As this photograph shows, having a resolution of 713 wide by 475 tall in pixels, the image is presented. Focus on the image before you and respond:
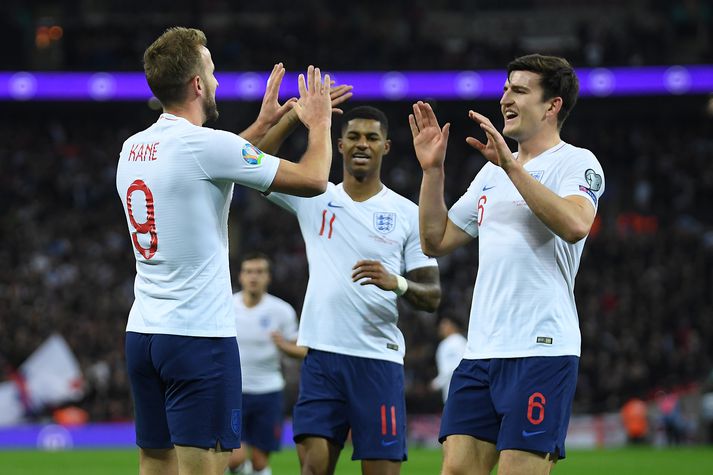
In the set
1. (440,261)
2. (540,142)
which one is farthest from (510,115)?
(440,261)

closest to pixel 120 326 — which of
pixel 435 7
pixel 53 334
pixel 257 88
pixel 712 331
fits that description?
pixel 53 334

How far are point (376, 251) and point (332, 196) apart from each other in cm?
47

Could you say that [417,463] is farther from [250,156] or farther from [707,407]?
[250,156]

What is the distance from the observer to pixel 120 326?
75.2ft

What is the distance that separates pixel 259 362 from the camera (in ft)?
37.5

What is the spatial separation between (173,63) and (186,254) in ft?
2.78

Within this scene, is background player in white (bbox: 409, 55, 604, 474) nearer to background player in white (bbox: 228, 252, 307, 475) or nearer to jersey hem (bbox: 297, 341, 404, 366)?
jersey hem (bbox: 297, 341, 404, 366)

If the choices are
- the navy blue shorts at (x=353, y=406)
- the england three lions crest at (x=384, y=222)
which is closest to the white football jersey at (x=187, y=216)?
the navy blue shorts at (x=353, y=406)

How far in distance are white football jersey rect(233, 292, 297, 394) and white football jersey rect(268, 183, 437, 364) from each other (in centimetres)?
423

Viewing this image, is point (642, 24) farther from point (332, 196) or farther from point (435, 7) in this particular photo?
point (332, 196)

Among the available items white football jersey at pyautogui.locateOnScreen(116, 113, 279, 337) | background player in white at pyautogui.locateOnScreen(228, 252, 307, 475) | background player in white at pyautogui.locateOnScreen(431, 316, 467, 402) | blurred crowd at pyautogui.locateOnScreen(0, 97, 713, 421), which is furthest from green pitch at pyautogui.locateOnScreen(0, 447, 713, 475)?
white football jersey at pyautogui.locateOnScreen(116, 113, 279, 337)

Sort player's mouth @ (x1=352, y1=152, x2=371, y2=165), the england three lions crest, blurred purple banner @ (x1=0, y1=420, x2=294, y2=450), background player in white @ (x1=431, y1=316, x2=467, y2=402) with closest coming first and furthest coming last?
the england three lions crest < player's mouth @ (x1=352, y1=152, x2=371, y2=165) < background player in white @ (x1=431, y1=316, x2=467, y2=402) < blurred purple banner @ (x1=0, y1=420, x2=294, y2=450)

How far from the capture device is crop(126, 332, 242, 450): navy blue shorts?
15.8 feet

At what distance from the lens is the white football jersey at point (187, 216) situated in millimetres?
4879
